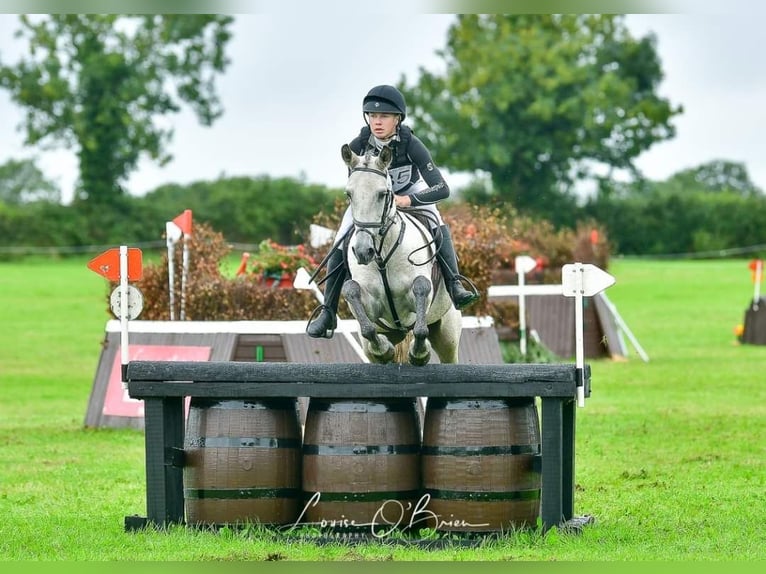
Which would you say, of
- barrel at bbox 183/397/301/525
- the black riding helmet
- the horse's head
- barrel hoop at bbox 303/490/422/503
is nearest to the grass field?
barrel at bbox 183/397/301/525

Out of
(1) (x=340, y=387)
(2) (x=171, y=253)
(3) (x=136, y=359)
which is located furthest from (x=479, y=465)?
(2) (x=171, y=253)

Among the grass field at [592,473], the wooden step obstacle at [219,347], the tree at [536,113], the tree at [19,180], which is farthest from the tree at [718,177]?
the wooden step obstacle at [219,347]

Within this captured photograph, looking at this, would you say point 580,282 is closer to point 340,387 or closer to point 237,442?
point 340,387

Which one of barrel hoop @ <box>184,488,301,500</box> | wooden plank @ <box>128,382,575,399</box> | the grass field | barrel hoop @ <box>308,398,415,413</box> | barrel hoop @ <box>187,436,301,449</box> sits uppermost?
wooden plank @ <box>128,382,575,399</box>

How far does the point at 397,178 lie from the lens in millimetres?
8422

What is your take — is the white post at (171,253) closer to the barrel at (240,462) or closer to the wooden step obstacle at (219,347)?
the wooden step obstacle at (219,347)

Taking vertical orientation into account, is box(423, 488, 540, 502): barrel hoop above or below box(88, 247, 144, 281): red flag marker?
below

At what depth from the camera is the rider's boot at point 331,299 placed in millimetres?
8273

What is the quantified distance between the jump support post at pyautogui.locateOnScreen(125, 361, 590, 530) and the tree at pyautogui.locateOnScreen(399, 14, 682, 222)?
49365 millimetres

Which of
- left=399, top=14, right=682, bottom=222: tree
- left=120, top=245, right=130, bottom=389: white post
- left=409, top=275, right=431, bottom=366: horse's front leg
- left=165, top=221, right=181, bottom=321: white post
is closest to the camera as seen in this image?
left=409, top=275, right=431, bottom=366: horse's front leg

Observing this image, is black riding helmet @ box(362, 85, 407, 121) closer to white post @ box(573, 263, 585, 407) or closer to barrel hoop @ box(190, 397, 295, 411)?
white post @ box(573, 263, 585, 407)
